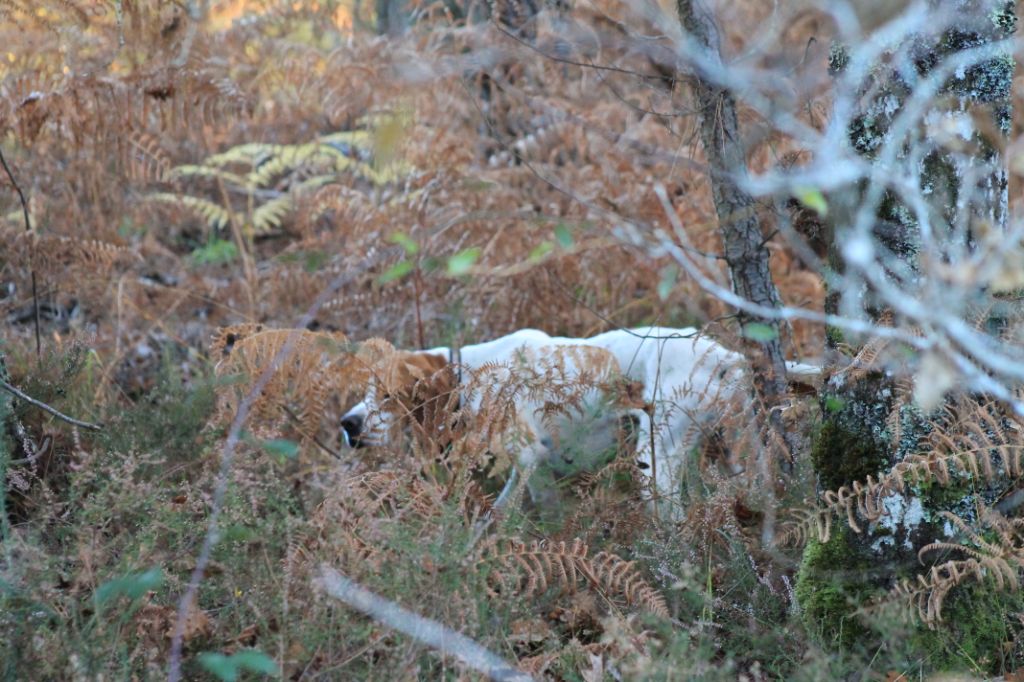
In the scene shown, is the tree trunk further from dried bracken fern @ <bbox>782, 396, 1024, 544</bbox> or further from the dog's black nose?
the dog's black nose

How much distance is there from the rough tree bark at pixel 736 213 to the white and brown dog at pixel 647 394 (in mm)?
140

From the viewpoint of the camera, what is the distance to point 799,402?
3191 mm

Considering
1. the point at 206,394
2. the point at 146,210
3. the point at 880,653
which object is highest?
the point at 146,210

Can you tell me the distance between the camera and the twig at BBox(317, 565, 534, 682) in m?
2.33

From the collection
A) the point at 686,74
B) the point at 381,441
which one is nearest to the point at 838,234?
the point at 686,74

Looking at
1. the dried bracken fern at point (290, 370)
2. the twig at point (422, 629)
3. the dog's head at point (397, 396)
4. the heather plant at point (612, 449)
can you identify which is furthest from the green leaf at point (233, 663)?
the dried bracken fern at point (290, 370)

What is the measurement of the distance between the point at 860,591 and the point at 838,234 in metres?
1.00

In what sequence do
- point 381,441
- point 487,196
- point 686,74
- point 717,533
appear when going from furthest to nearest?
point 487,196 < point 381,441 < point 686,74 < point 717,533

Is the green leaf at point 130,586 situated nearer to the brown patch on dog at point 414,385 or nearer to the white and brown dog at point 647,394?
the brown patch on dog at point 414,385

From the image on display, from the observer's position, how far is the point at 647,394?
422 centimetres

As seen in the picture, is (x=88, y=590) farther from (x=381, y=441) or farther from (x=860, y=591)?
(x=860, y=591)

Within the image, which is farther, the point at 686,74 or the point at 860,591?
the point at 686,74

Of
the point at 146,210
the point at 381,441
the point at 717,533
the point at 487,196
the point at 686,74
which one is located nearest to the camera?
the point at 717,533

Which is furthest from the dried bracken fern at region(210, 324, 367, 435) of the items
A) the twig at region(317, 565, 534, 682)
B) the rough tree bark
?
the rough tree bark
